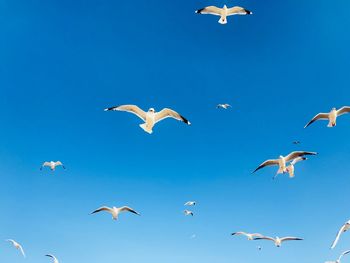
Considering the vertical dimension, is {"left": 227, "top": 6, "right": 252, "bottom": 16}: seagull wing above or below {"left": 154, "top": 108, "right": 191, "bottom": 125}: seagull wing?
above

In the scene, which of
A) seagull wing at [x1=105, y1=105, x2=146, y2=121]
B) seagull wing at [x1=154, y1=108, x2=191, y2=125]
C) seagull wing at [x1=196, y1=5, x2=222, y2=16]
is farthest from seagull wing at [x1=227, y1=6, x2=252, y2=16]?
seagull wing at [x1=105, y1=105, x2=146, y2=121]

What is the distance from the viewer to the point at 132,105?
20.8 m

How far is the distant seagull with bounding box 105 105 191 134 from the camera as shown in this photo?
20.9m

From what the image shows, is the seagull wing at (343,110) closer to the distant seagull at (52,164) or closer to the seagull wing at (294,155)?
the seagull wing at (294,155)

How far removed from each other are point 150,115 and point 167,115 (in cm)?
89

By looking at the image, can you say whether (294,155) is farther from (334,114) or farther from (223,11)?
(223,11)

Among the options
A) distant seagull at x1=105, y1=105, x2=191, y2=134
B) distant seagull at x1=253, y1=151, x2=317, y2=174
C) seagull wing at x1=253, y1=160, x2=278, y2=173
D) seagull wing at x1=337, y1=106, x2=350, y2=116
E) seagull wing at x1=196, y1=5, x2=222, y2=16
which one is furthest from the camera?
seagull wing at x1=253, y1=160, x2=278, y2=173

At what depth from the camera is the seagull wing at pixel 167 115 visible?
21.0 meters

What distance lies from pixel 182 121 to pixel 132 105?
98.2 inches

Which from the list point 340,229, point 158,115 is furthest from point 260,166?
point 158,115

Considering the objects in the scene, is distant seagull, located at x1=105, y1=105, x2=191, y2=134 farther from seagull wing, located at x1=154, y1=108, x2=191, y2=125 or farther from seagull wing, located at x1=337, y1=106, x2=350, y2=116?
seagull wing, located at x1=337, y1=106, x2=350, y2=116

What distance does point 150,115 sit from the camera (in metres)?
21.2

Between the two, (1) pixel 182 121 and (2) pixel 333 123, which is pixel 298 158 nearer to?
(2) pixel 333 123

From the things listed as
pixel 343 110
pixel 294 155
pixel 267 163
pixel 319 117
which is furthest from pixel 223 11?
pixel 267 163
